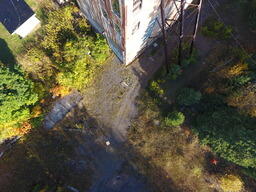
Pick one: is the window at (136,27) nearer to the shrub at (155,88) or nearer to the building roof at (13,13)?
the shrub at (155,88)

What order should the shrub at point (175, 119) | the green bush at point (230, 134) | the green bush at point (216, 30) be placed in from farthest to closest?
1. the green bush at point (216, 30)
2. the shrub at point (175, 119)
3. the green bush at point (230, 134)

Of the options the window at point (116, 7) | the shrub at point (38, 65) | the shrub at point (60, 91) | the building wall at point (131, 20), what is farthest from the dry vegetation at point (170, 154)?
the window at point (116, 7)

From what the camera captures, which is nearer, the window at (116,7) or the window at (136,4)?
the window at (136,4)

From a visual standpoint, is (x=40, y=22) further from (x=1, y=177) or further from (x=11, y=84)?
(x=1, y=177)

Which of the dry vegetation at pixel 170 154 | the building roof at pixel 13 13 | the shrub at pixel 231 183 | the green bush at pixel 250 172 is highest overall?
the building roof at pixel 13 13

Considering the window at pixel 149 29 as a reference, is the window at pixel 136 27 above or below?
above

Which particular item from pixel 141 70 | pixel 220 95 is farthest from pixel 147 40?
pixel 220 95
